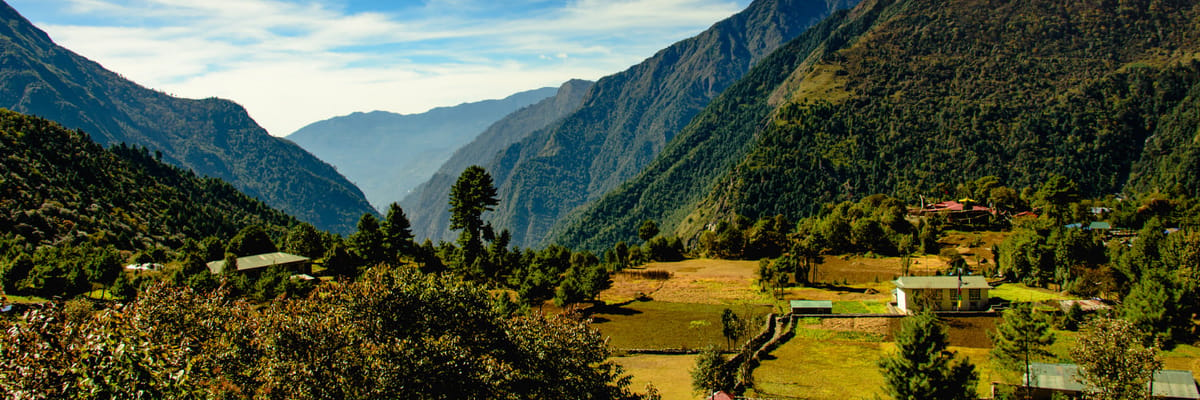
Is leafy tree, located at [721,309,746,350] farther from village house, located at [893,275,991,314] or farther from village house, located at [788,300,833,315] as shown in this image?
village house, located at [893,275,991,314]

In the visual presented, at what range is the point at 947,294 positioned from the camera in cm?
6538

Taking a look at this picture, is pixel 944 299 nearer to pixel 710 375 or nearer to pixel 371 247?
pixel 710 375

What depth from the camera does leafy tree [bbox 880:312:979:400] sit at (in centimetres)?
3334

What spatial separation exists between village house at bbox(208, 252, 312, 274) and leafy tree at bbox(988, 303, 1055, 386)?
81627 millimetres

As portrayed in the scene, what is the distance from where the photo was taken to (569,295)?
252ft

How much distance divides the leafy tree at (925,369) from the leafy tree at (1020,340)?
807 centimetres

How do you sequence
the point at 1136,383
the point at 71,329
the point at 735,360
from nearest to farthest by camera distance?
the point at 71,329 < the point at 1136,383 < the point at 735,360

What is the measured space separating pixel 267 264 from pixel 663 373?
206ft

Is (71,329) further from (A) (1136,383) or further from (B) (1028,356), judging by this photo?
(B) (1028,356)

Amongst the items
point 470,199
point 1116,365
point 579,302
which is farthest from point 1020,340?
point 470,199

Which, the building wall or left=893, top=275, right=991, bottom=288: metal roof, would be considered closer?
the building wall

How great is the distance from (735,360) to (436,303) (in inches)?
1404

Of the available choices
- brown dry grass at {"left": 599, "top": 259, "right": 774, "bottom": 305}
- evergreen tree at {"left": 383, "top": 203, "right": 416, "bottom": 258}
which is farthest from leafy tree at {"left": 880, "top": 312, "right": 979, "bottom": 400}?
evergreen tree at {"left": 383, "top": 203, "right": 416, "bottom": 258}

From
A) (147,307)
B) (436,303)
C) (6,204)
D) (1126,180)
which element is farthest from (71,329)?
(1126,180)
